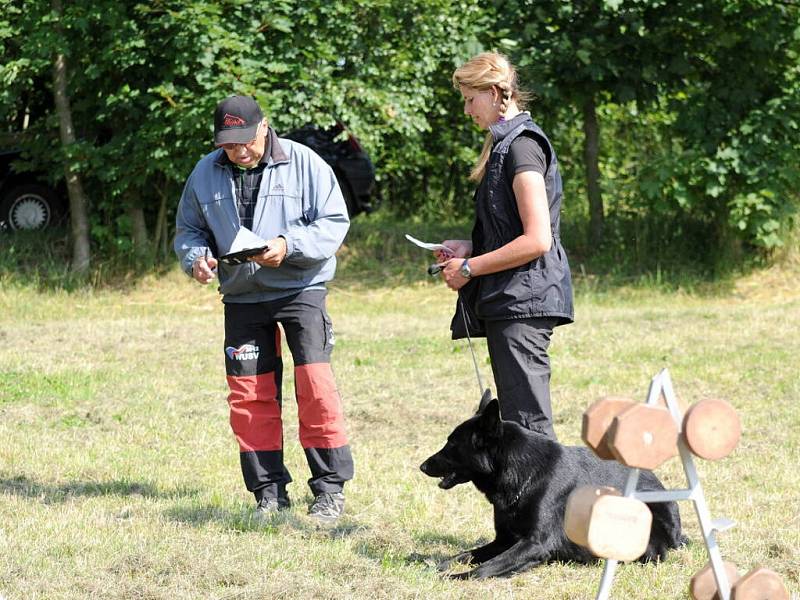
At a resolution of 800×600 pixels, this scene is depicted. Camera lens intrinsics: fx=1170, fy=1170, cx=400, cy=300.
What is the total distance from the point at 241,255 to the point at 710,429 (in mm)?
2455

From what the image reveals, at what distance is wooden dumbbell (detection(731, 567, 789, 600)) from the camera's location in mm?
3500

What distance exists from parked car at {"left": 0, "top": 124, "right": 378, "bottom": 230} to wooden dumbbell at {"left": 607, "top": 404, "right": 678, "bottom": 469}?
11.3 m

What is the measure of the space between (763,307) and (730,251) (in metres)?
1.62

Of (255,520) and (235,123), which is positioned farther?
(255,520)

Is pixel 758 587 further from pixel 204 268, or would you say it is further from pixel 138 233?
pixel 138 233

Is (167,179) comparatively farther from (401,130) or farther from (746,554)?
(746,554)

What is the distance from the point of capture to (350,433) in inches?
307

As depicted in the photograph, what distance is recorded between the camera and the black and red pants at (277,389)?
5.46m

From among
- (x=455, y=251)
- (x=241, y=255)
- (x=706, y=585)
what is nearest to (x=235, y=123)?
(x=241, y=255)

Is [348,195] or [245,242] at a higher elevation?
[348,195]

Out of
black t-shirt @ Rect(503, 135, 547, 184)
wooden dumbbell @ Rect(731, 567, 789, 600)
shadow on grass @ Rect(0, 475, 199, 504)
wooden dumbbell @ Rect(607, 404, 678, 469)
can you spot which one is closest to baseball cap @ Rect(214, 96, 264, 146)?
black t-shirt @ Rect(503, 135, 547, 184)

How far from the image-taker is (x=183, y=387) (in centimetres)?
916

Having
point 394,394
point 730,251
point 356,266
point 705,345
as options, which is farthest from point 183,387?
point 730,251

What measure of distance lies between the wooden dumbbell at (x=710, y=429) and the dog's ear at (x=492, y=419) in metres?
1.18
